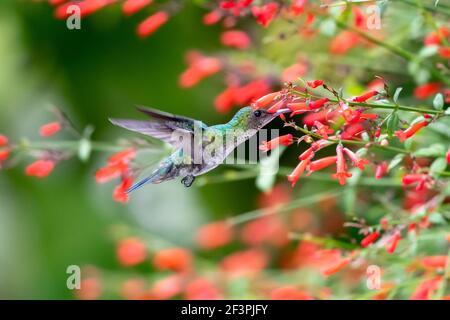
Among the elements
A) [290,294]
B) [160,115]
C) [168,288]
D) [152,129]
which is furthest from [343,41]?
[160,115]

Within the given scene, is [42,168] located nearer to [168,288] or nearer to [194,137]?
[194,137]

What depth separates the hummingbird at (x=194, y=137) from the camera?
1812mm

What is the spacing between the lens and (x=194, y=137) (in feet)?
6.33

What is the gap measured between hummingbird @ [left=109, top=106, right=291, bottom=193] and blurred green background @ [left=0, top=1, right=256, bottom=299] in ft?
11.6

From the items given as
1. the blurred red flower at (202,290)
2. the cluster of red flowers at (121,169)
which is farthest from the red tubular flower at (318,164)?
the blurred red flower at (202,290)

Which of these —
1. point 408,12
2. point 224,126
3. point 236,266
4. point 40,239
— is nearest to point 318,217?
point 236,266

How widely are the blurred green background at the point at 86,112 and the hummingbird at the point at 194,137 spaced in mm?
3530

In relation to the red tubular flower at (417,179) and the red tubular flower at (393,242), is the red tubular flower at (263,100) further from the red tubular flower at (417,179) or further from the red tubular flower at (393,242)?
the red tubular flower at (393,242)

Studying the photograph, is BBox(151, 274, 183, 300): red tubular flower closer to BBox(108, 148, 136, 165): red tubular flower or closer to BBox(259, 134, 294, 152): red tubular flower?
BBox(108, 148, 136, 165): red tubular flower

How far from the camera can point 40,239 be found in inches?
223

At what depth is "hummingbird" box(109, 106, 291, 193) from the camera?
5.95ft

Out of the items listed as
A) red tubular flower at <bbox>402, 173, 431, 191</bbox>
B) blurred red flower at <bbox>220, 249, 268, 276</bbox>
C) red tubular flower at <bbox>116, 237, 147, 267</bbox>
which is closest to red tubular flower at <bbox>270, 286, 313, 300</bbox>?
red tubular flower at <bbox>402, 173, 431, 191</bbox>

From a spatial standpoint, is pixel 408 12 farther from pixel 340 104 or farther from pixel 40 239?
pixel 40 239

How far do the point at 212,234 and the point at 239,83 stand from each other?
4.97 feet
